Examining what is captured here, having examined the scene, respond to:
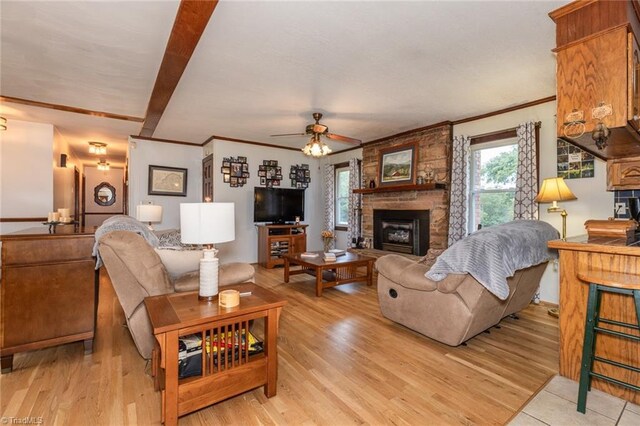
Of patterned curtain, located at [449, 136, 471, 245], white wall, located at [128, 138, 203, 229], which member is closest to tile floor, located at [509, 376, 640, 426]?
patterned curtain, located at [449, 136, 471, 245]

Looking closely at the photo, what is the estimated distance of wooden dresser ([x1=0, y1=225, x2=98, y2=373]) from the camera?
6.66ft

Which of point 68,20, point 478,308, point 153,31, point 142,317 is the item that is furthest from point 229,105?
point 478,308

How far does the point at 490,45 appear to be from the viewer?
2.46 metres

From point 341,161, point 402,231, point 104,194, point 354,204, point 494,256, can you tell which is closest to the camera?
point 494,256

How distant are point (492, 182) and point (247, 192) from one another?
4.39m

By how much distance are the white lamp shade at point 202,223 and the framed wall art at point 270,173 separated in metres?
4.53

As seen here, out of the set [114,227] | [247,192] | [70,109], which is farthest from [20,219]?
[114,227]

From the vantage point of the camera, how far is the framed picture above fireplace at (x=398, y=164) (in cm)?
505

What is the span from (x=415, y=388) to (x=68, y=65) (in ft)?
13.3

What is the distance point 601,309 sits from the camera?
74.4 inches

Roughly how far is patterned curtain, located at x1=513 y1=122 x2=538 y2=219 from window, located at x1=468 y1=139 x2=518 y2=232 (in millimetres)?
228

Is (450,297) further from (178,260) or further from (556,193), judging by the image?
(178,260)

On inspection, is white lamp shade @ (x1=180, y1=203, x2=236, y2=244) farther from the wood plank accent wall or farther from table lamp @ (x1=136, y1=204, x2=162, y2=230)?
the wood plank accent wall

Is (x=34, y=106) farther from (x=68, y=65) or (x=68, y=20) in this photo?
(x=68, y=20)
